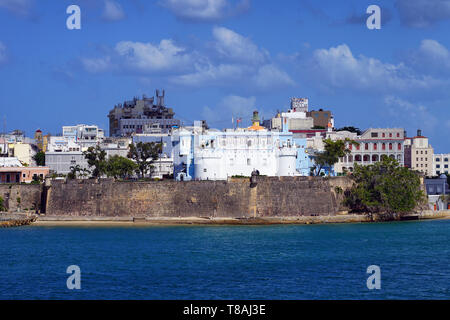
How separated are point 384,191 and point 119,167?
2307 centimetres

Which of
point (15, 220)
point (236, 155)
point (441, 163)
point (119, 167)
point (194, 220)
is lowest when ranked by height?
point (15, 220)

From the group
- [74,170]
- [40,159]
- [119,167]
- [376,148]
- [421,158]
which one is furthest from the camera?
[421,158]

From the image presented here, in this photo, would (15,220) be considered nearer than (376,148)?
Yes

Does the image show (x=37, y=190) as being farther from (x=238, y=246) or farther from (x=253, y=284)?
(x=253, y=284)

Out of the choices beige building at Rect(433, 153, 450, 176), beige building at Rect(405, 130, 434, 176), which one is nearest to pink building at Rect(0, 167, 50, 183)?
beige building at Rect(405, 130, 434, 176)

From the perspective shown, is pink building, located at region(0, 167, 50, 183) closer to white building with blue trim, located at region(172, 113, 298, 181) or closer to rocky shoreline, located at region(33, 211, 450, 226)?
rocky shoreline, located at region(33, 211, 450, 226)

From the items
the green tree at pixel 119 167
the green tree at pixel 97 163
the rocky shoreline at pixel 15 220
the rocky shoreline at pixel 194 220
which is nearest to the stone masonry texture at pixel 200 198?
the rocky shoreline at pixel 194 220

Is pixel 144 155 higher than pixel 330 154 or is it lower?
higher

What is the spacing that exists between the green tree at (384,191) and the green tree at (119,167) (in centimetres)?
1965

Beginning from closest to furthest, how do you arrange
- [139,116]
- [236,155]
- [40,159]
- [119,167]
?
[236,155] < [119,167] < [40,159] < [139,116]

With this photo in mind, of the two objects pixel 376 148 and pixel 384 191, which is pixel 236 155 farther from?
pixel 376 148

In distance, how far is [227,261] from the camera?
42.3 metres

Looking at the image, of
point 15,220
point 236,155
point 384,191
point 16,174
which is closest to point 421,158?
point 236,155

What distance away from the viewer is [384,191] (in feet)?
202
